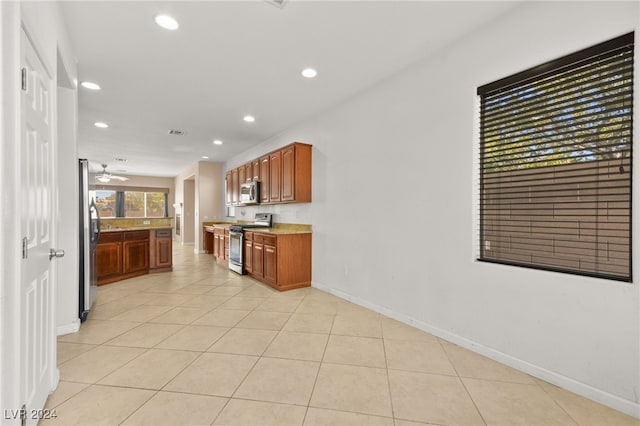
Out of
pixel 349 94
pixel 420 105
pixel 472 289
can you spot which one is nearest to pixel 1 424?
pixel 472 289

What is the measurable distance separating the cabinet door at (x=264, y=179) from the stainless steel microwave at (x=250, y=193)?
0.09 m

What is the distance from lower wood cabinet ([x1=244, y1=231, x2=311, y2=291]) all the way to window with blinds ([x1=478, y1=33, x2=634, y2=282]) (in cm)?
263

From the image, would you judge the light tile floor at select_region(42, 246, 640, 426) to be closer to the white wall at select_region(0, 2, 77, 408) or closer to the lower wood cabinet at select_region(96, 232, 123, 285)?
the white wall at select_region(0, 2, 77, 408)

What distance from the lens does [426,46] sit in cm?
263

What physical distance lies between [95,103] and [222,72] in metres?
2.21

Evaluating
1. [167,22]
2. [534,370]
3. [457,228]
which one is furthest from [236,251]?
[534,370]

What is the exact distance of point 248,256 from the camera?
5.11 metres

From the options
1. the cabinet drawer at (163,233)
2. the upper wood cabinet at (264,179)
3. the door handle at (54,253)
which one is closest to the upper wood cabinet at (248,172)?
the upper wood cabinet at (264,179)

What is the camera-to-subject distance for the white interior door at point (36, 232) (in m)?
1.30

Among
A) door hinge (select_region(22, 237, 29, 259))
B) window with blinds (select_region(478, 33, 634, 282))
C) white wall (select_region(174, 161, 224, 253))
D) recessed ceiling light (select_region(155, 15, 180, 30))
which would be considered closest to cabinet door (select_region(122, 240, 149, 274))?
white wall (select_region(174, 161, 224, 253))

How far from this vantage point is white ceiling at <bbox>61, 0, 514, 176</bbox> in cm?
218

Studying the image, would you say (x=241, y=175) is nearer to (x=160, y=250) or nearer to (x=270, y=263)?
(x=160, y=250)

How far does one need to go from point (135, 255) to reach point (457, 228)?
17.2ft

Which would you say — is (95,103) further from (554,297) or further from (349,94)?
(554,297)
